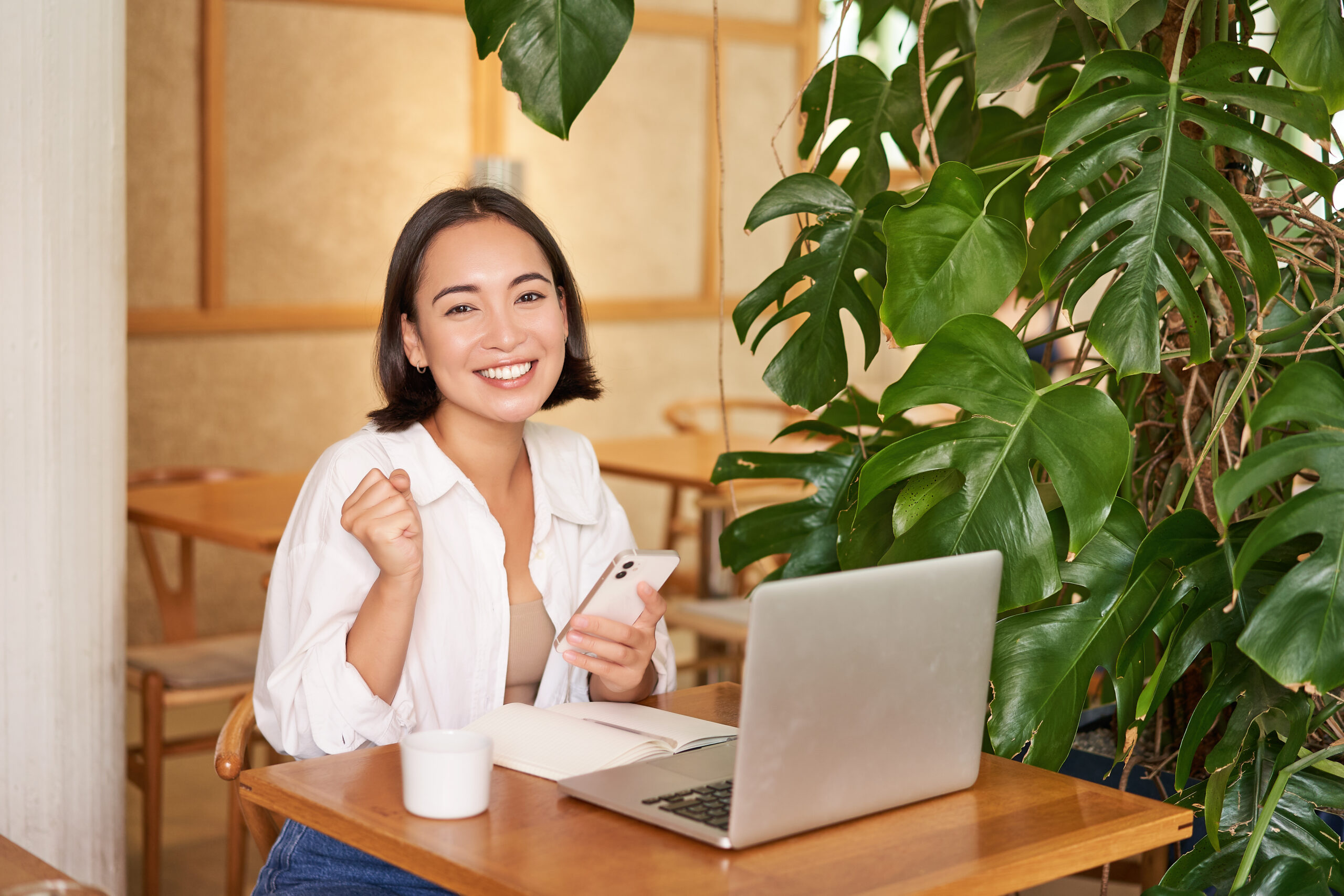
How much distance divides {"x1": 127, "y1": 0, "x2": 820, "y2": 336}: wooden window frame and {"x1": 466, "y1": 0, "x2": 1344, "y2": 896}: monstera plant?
360 cm

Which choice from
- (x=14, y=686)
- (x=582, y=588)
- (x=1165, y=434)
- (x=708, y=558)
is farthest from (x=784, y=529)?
(x=708, y=558)

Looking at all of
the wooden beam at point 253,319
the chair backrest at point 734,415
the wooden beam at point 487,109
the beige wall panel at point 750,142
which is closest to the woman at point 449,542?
the chair backrest at point 734,415

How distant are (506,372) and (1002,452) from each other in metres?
0.68

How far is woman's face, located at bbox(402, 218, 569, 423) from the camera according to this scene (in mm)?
1917

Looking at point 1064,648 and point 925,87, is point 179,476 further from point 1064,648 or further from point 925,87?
point 1064,648

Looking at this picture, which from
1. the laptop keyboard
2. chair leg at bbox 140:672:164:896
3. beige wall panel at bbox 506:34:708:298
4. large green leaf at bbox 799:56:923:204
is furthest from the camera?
beige wall panel at bbox 506:34:708:298

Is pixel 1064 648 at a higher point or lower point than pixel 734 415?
higher

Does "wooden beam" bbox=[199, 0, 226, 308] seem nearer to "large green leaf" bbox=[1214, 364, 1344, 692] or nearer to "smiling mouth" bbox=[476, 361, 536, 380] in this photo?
"smiling mouth" bbox=[476, 361, 536, 380]

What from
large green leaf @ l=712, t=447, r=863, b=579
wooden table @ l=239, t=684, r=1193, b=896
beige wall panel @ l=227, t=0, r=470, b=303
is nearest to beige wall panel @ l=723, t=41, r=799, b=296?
beige wall panel @ l=227, t=0, r=470, b=303

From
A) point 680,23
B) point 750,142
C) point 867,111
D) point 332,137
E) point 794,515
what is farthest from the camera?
point 750,142

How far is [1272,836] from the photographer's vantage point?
5.71 feet

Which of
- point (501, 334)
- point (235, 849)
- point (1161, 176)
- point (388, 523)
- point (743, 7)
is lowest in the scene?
point (235, 849)

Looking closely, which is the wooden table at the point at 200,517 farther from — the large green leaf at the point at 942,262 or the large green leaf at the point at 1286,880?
the large green leaf at the point at 1286,880

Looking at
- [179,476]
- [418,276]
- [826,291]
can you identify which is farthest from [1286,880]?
[179,476]
